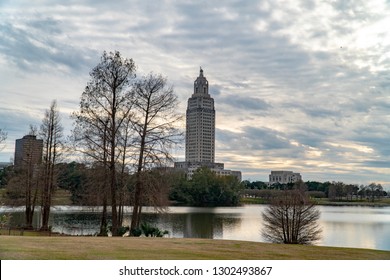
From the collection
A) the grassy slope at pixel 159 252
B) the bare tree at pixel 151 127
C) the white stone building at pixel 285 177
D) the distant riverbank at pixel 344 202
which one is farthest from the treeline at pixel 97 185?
the distant riverbank at pixel 344 202

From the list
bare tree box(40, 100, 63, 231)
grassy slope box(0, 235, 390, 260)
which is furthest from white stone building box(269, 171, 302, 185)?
grassy slope box(0, 235, 390, 260)

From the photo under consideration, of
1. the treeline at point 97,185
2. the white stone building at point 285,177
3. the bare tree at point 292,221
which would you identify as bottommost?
the bare tree at point 292,221

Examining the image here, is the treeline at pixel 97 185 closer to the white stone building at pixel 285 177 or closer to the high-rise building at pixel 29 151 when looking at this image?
the high-rise building at pixel 29 151

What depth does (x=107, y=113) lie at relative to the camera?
1755 centimetres

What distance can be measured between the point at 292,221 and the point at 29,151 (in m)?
15.5

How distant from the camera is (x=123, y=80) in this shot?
17.3 m

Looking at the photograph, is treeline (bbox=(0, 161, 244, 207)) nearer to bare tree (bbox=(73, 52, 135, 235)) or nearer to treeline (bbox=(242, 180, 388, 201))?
bare tree (bbox=(73, 52, 135, 235))

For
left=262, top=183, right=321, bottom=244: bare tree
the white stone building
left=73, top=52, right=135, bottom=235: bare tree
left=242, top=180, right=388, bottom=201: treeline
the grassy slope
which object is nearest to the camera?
the grassy slope

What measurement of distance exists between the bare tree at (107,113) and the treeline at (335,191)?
2260 centimetres

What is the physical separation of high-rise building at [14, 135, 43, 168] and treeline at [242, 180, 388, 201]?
2037cm

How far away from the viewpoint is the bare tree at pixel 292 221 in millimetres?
24266

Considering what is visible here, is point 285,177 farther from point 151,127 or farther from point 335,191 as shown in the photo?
point 151,127

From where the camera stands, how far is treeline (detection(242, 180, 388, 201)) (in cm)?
4508
